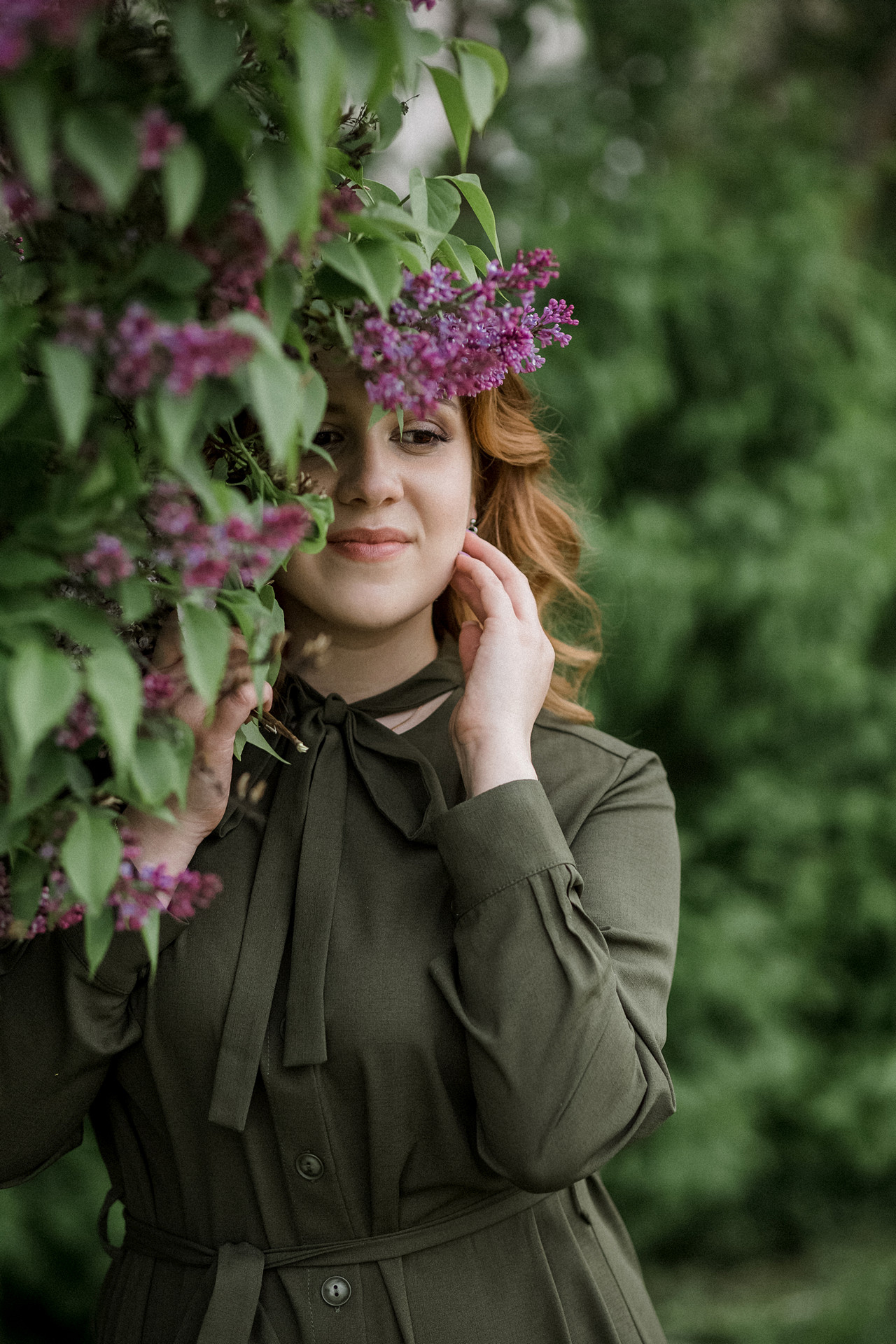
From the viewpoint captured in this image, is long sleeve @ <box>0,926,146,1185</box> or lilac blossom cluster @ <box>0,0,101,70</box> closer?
lilac blossom cluster @ <box>0,0,101,70</box>

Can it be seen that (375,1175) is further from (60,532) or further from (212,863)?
(60,532)

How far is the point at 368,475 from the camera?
146cm

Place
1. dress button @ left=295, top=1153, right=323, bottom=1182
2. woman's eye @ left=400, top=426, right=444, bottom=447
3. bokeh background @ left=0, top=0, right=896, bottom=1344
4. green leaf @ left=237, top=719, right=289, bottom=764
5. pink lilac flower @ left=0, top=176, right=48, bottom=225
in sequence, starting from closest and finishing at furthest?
1. pink lilac flower @ left=0, top=176, right=48, bottom=225
2. green leaf @ left=237, top=719, right=289, bottom=764
3. dress button @ left=295, top=1153, right=323, bottom=1182
4. woman's eye @ left=400, top=426, right=444, bottom=447
5. bokeh background @ left=0, top=0, right=896, bottom=1344

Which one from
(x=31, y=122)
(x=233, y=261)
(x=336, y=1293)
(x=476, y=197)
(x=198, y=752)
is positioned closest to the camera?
(x=31, y=122)

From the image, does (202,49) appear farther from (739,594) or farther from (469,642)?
(739,594)

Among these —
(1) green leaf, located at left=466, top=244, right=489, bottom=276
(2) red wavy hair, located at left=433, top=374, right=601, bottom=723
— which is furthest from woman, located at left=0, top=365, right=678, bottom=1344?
(1) green leaf, located at left=466, top=244, right=489, bottom=276

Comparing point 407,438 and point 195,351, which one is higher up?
point 195,351

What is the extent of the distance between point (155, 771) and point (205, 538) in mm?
167

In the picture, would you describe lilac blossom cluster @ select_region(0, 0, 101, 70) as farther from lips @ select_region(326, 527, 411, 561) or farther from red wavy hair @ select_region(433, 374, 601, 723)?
red wavy hair @ select_region(433, 374, 601, 723)

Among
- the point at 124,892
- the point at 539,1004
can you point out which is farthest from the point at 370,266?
the point at 539,1004

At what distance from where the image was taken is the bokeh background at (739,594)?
10.8 ft

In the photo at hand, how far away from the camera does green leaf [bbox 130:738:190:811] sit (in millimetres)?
874

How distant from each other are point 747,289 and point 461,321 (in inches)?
103

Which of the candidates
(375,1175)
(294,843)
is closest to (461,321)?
(294,843)
